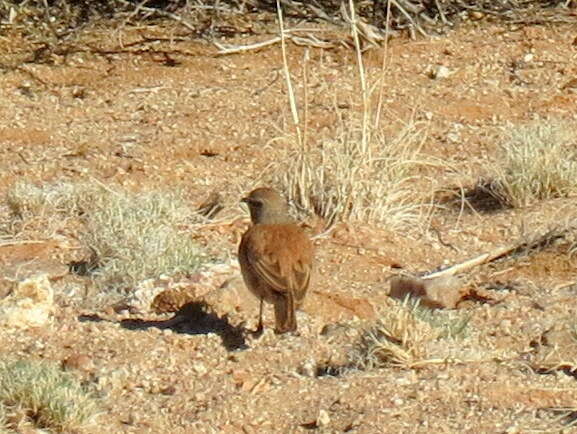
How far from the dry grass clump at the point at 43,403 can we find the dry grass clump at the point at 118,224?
5.70ft

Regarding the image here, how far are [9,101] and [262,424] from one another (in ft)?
19.1

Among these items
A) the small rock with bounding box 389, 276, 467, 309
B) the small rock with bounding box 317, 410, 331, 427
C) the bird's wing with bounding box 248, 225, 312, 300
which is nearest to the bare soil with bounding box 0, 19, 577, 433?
the small rock with bounding box 317, 410, 331, 427

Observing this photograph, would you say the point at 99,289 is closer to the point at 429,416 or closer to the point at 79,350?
the point at 79,350

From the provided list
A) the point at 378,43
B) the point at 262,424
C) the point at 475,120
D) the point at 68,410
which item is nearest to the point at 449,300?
the point at 262,424

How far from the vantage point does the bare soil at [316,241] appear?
6.20 metres

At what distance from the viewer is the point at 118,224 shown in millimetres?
8312

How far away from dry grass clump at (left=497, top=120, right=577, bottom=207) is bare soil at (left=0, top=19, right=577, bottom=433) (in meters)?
0.10

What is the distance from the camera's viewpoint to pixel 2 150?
1043cm

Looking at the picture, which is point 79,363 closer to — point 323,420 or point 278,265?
point 278,265

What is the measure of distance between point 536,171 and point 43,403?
400cm

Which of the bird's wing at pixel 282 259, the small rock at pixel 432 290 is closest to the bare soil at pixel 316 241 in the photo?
the small rock at pixel 432 290

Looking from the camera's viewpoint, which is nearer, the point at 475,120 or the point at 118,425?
the point at 118,425

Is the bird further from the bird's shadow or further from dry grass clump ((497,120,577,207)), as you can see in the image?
dry grass clump ((497,120,577,207))

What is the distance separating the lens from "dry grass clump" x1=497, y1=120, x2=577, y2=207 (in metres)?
9.18
